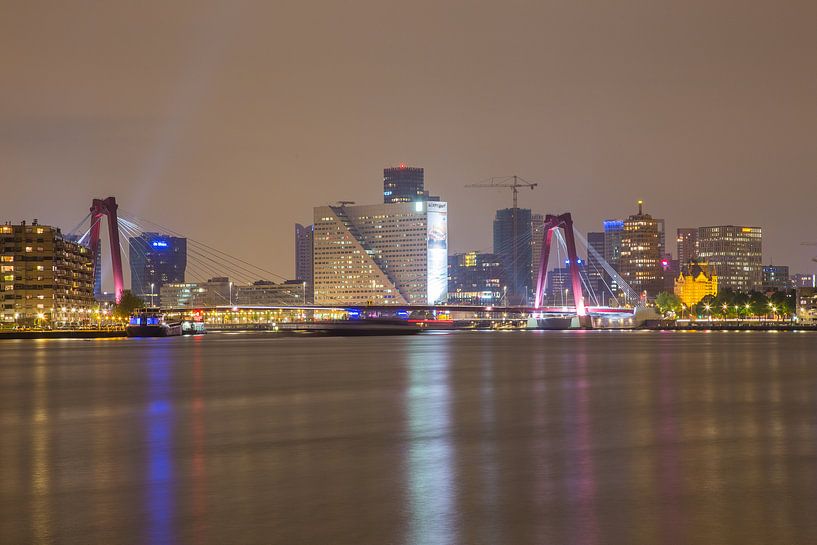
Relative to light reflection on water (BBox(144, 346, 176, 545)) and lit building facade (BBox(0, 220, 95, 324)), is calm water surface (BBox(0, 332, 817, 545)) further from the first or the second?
lit building facade (BBox(0, 220, 95, 324))

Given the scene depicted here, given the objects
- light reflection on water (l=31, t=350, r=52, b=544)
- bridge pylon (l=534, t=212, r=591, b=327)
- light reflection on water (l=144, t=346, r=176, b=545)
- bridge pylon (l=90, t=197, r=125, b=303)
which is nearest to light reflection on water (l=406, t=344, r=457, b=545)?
light reflection on water (l=144, t=346, r=176, b=545)

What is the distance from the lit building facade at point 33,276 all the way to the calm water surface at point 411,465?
136 metres

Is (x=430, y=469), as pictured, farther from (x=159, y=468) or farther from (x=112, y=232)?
(x=112, y=232)

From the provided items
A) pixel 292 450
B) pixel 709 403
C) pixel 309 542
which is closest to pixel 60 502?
pixel 309 542

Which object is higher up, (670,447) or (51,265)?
(51,265)

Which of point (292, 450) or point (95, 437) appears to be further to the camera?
point (95, 437)

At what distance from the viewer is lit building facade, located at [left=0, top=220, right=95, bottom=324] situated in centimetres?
16200

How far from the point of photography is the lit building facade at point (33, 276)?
16200 centimetres

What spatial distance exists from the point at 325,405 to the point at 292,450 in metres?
9.73

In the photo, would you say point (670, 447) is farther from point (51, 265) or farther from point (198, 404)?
point (51, 265)

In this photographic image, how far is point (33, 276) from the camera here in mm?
164125

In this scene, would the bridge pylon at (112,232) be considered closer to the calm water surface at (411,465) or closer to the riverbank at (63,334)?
the riverbank at (63,334)

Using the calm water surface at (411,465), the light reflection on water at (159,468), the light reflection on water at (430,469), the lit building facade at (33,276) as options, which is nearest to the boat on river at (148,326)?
the lit building facade at (33,276)

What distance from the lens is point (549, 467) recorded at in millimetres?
16562
